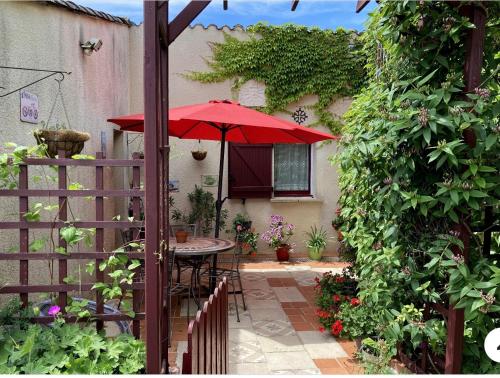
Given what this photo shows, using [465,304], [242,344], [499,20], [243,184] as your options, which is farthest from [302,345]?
[243,184]

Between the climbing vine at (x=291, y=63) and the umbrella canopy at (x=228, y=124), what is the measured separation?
7.23 feet

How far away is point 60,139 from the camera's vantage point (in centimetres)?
280

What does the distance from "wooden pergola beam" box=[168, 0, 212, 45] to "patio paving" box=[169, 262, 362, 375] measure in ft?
7.98

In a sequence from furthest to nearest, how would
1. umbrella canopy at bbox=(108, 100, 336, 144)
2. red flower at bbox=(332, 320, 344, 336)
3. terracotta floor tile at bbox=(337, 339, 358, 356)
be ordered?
1. umbrella canopy at bbox=(108, 100, 336, 144)
2. red flower at bbox=(332, 320, 344, 336)
3. terracotta floor tile at bbox=(337, 339, 358, 356)

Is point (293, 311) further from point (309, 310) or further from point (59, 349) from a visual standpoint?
point (59, 349)

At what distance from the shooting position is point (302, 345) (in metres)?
3.62

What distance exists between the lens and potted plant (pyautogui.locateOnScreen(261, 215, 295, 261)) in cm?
718

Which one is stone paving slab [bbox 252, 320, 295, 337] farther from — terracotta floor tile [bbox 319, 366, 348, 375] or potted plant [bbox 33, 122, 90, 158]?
potted plant [bbox 33, 122, 90, 158]

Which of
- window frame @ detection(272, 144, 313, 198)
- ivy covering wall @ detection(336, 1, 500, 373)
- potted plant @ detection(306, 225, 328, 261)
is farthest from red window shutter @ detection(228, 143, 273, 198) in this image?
ivy covering wall @ detection(336, 1, 500, 373)

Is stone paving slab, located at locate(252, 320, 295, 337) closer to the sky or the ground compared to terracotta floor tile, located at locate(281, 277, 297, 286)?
closer to the ground

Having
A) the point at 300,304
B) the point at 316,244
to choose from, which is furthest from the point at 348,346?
the point at 316,244

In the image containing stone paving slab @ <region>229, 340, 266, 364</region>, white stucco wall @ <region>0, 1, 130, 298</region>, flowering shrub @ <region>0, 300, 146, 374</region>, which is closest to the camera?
flowering shrub @ <region>0, 300, 146, 374</region>

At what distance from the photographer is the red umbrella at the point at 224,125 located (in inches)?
156

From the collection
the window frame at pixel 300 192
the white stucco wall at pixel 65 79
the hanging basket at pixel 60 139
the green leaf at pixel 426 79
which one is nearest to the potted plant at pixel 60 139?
the hanging basket at pixel 60 139
